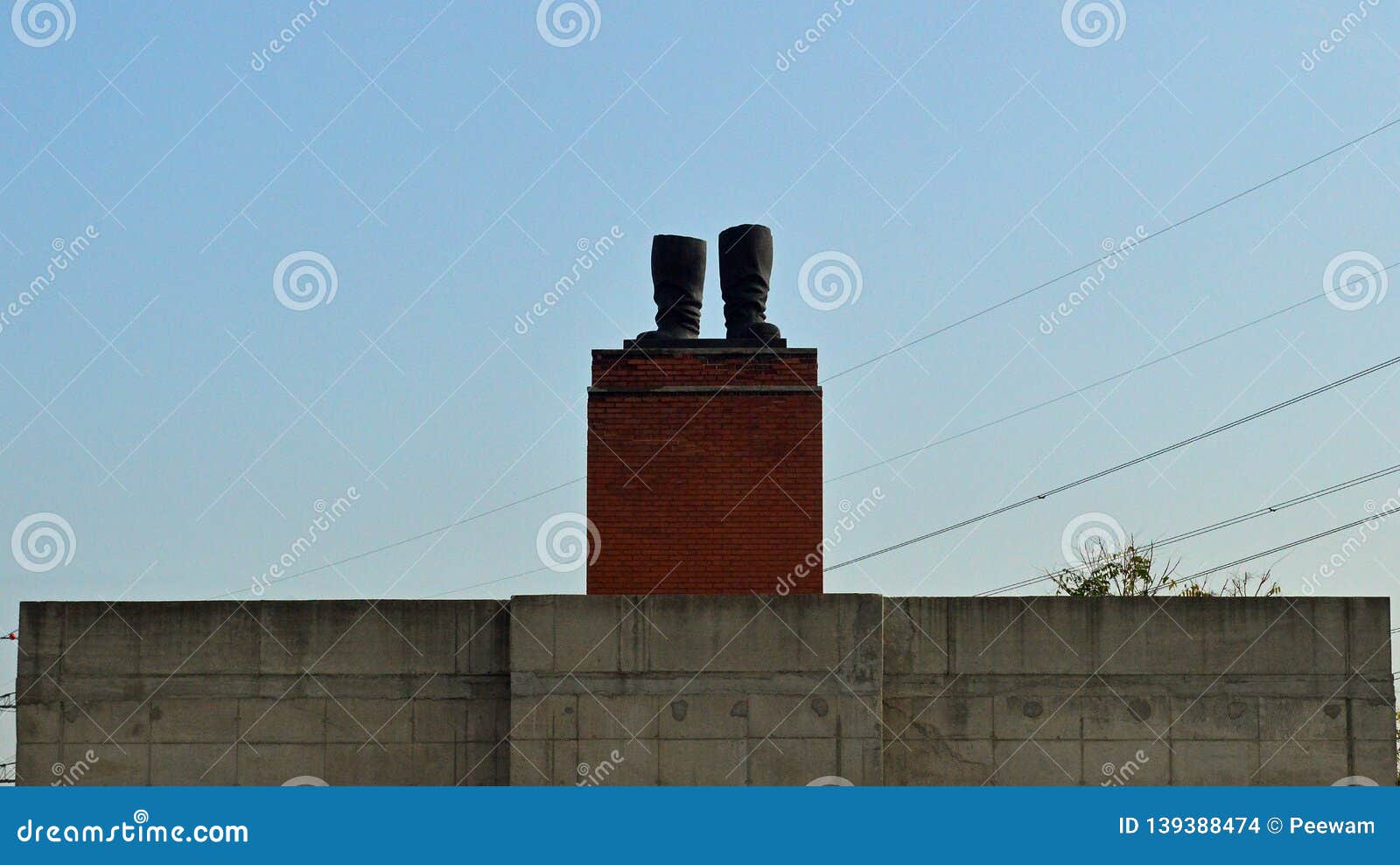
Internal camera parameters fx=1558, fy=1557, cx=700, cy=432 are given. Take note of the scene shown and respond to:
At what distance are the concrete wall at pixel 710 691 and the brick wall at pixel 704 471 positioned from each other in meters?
0.78

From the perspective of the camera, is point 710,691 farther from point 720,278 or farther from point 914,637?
point 720,278

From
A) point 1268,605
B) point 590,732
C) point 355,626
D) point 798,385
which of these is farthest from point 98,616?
point 1268,605

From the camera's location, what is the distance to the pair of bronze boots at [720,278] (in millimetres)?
13273

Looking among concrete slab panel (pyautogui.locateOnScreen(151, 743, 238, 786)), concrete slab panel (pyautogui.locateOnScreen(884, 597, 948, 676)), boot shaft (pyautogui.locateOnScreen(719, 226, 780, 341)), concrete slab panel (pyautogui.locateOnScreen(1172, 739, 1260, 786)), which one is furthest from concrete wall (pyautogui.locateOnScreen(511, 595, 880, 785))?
boot shaft (pyautogui.locateOnScreen(719, 226, 780, 341))

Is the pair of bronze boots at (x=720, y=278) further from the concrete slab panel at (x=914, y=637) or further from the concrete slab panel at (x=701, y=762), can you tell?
the concrete slab panel at (x=701, y=762)

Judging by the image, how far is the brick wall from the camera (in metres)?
12.3

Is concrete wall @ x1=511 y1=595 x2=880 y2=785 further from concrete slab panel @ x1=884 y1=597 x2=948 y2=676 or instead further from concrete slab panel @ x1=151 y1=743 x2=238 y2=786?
concrete slab panel @ x1=151 y1=743 x2=238 y2=786

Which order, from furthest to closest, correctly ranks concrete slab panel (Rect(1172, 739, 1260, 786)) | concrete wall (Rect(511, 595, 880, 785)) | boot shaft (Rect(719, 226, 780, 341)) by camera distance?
1. boot shaft (Rect(719, 226, 780, 341))
2. concrete slab panel (Rect(1172, 739, 1260, 786))
3. concrete wall (Rect(511, 595, 880, 785))

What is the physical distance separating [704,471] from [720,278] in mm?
1929

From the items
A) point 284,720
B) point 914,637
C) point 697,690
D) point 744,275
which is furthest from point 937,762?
point 284,720

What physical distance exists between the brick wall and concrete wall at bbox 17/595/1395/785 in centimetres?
78

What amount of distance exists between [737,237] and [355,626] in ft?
15.0

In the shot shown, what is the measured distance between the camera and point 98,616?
11.9m

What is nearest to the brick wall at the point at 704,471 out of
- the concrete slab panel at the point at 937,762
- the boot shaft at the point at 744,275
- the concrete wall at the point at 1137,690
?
the boot shaft at the point at 744,275
